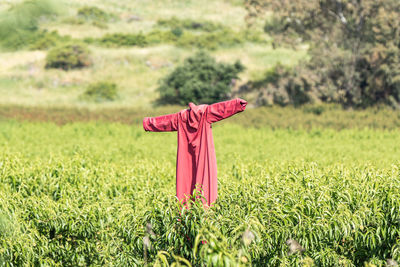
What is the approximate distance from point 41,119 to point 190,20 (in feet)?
142

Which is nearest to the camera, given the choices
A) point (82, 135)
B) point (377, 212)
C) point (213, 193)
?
point (377, 212)

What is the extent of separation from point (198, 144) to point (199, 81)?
29462mm

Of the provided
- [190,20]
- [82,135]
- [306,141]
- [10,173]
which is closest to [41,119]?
[82,135]

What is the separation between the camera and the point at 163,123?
224 inches

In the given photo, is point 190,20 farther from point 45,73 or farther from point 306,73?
point 306,73

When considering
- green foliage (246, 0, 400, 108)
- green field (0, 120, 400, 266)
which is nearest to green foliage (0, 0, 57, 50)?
green field (0, 120, 400, 266)

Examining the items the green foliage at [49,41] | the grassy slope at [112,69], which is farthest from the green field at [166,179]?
the green foliage at [49,41]

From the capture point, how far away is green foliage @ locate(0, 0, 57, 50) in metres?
1.54

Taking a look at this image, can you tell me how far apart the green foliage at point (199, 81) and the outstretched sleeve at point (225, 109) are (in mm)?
28898

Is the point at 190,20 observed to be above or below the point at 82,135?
above

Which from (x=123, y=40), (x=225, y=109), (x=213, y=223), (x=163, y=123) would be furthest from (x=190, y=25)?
(x=213, y=223)

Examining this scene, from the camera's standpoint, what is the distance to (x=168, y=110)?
29.2m

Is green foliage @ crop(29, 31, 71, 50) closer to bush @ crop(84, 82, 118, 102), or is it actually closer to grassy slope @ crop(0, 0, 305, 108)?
grassy slope @ crop(0, 0, 305, 108)

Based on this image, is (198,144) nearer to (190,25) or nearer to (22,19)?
(22,19)
